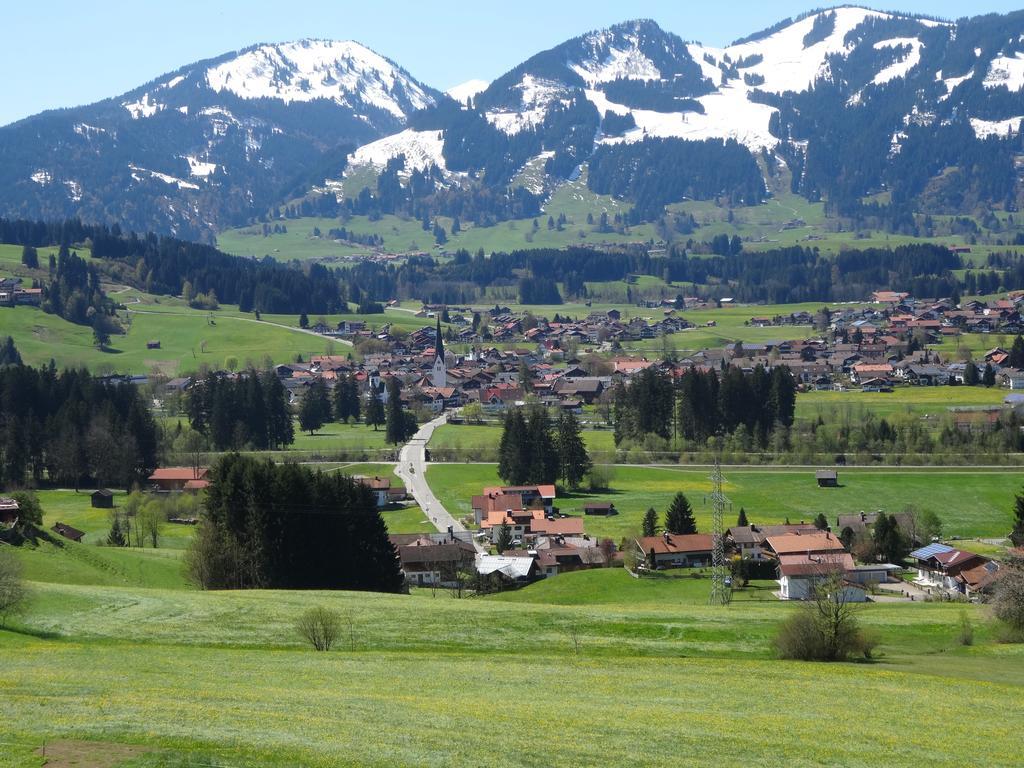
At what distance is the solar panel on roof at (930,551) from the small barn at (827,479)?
1936 centimetres

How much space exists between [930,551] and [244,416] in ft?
190

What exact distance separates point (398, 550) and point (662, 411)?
42.9 m

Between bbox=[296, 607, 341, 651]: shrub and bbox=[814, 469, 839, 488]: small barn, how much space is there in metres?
50.1

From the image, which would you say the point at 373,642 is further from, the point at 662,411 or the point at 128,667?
the point at 662,411

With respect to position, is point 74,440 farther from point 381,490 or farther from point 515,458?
point 515,458

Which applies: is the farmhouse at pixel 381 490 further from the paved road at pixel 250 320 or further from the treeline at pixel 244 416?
the paved road at pixel 250 320

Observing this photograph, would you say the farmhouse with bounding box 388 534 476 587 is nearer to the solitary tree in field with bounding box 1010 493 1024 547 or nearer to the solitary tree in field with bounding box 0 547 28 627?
the solitary tree in field with bounding box 0 547 28 627

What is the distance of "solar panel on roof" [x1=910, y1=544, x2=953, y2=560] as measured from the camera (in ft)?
184

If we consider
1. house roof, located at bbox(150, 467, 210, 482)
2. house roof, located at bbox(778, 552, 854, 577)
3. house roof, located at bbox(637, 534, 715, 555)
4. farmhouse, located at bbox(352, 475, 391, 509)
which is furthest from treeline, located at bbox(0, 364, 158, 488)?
house roof, located at bbox(778, 552, 854, 577)

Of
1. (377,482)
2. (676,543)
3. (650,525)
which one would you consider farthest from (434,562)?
(377,482)

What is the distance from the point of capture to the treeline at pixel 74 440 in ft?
273

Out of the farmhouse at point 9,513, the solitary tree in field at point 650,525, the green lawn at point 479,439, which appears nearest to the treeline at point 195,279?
the green lawn at point 479,439

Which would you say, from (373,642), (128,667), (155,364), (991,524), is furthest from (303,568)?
(155,364)

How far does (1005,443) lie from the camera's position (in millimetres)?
86188
